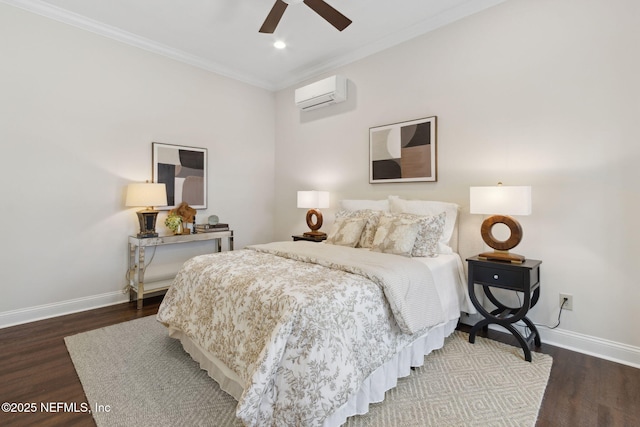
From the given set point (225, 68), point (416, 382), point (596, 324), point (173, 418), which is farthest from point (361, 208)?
point (225, 68)

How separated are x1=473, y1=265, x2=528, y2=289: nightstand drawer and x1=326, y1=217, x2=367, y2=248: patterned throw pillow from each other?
1029mm

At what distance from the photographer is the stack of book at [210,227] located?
3.83 meters

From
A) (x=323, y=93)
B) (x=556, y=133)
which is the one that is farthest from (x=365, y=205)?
(x=556, y=133)

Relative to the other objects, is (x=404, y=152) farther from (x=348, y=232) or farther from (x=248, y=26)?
(x=248, y=26)

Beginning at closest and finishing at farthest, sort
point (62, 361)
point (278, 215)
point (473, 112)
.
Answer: point (62, 361) → point (473, 112) → point (278, 215)

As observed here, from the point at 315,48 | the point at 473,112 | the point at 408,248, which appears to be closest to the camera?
the point at 408,248

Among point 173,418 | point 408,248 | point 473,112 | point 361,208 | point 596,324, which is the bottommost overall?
point 173,418

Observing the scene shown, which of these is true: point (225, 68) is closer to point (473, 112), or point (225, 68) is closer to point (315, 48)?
point (315, 48)

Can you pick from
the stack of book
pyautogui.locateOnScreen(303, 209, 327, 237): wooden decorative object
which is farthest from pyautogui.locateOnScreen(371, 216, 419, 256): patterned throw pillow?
the stack of book

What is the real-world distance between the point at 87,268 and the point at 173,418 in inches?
93.0

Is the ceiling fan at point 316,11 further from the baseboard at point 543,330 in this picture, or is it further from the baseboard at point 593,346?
the baseboard at point 593,346

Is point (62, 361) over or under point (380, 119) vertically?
under

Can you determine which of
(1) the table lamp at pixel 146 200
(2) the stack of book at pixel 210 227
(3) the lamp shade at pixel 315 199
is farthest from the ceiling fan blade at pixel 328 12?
(2) the stack of book at pixel 210 227

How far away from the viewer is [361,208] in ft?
11.1
